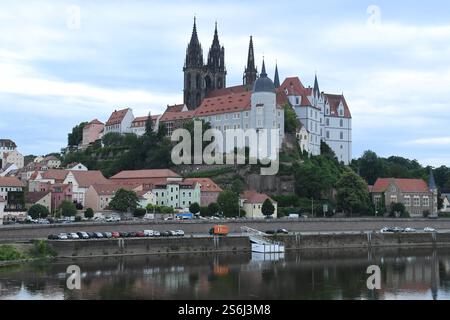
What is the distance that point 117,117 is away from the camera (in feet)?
390

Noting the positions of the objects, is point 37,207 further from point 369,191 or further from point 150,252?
point 369,191

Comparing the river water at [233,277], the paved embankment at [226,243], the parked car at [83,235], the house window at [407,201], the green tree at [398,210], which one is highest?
the house window at [407,201]

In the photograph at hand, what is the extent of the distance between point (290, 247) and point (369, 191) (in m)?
29.2

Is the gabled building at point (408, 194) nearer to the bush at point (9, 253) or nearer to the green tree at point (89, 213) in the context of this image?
the green tree at point (89, 213)

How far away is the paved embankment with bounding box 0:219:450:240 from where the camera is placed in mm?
56250

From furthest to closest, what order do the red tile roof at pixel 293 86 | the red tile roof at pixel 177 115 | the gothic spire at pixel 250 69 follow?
the gothic spire at pixel 250 69, the red tile roof at pixel 177 115, the red tile roof at pixel 293 86

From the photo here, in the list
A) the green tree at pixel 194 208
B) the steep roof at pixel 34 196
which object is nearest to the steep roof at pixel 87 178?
the steep roof at pixel 34 196

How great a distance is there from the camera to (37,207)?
7238cm

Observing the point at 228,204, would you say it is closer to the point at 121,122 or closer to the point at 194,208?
the point at 194,208

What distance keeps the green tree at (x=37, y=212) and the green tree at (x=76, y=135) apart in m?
55.8

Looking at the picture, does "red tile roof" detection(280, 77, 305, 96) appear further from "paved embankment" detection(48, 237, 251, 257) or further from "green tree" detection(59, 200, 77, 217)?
"paved embankment" detection(48, 237, 251, 257)

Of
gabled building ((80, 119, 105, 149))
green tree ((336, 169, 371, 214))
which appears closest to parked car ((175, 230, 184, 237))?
green tree ((336, 169, 371, 214))

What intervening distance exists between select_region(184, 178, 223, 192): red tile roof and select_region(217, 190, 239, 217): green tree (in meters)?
4.75

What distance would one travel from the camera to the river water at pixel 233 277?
3941 centimetres
